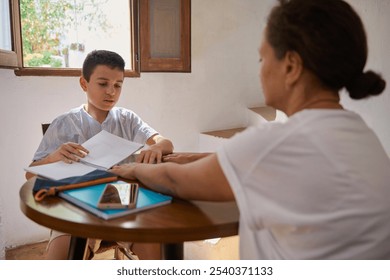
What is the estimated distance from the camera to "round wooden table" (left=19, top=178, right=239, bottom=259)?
0.79 meters

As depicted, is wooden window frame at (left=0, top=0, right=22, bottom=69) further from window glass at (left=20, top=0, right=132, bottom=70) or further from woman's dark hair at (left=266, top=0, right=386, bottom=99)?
woman's dark hair at (left=266, top=0, right=386, bottom=99)

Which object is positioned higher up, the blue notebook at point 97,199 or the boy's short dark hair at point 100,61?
the boy's short dark hair at point 100,61

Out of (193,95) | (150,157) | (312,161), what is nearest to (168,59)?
(193,95)

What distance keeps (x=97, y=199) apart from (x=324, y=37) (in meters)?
0.62

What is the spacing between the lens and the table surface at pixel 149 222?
785mm

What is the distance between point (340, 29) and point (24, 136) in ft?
7.15

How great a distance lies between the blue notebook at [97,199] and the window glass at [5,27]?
1497 millimetres

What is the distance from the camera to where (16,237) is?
8.07ft

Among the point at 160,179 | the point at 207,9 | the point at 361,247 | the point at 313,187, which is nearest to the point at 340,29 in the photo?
the point at 313,187

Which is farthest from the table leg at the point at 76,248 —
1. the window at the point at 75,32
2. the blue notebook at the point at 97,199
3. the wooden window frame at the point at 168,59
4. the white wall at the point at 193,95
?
the wooden window frame at the point at 168,59

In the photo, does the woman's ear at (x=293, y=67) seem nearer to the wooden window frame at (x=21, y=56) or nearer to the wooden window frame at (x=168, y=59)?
the wooden window frame at (x=21, y=56)

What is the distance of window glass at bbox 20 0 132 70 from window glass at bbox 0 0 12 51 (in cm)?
59

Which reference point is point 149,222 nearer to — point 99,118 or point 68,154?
point 68,154

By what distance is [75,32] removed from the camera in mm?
3301
